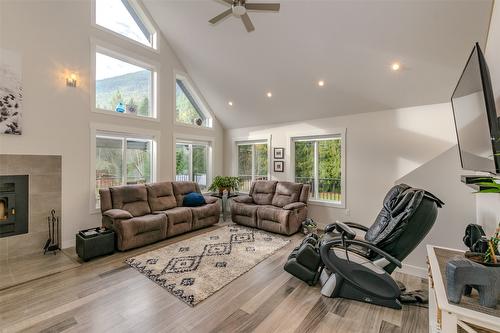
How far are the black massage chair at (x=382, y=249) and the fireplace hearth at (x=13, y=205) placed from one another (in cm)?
442

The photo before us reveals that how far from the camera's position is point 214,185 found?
5.79 metres

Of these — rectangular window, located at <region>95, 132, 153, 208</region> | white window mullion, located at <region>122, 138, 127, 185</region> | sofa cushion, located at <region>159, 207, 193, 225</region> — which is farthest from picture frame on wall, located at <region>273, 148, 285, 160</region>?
white window mullion, located at <region>122, 138, 127, 185</region>

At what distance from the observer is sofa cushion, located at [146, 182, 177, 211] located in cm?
452

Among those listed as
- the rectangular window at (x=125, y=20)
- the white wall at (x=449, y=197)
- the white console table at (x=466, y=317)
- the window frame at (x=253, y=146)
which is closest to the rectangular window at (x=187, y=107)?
the window frame at (x=253, y=146)

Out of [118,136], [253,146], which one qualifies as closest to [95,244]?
[118,136]

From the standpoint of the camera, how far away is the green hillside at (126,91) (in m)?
4.36

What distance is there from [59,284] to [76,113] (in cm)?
275

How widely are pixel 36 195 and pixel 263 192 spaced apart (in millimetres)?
4185

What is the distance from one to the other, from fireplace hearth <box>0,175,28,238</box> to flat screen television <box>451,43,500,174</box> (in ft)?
17.3

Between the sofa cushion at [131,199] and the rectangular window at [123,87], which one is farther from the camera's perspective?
the rectangular window at [123,87]

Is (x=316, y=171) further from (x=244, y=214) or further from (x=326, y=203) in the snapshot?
(x=244, y=214)

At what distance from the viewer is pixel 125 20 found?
15.4 feet

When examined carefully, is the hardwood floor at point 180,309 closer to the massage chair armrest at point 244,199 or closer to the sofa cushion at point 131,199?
the sofa cushion at point 131,199

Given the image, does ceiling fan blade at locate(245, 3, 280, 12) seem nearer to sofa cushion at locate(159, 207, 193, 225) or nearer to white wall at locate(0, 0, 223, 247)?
white wall at locate(0, 0, 223, 247)
